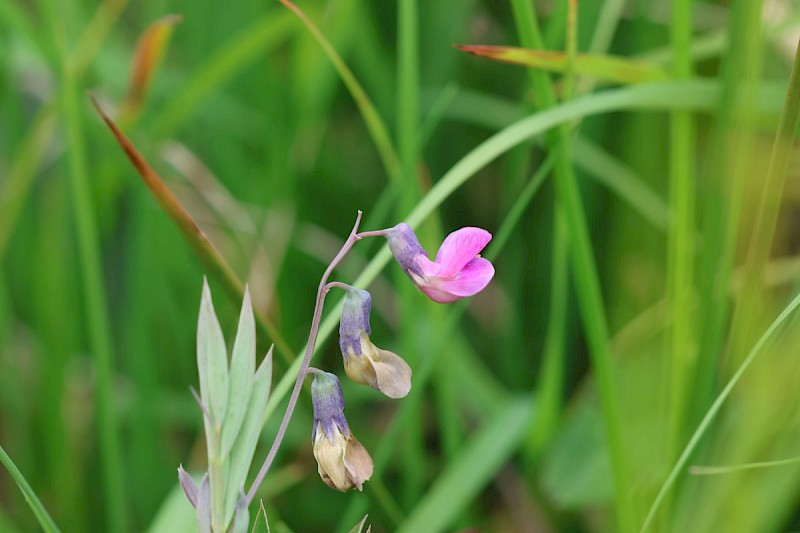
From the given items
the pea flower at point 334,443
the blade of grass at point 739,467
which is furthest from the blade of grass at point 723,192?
the pea flower at point 334,443

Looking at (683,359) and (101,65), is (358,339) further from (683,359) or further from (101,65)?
(101,65)

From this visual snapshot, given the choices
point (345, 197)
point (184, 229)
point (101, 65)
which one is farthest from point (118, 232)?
point (184, 229)

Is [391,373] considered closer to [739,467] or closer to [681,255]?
[739,467]

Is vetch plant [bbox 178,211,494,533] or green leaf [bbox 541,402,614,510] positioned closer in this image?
vetch plant [bbox 178,211,494,533]

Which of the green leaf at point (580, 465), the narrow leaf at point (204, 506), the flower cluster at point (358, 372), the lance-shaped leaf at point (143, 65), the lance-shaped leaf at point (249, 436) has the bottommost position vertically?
the narrow leaf at point (204, 506)

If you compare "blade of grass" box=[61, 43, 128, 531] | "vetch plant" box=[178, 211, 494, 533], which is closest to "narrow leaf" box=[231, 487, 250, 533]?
"vetch plant" box=[178, 211, 494, 533]

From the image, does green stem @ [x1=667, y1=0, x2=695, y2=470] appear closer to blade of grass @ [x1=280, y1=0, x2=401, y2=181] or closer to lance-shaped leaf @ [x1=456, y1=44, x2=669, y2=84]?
lance-shaped leaf @ [x1=456, y1=44, x2=669, y2=84]

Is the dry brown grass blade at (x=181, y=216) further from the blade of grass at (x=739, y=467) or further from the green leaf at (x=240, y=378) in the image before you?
the blade of grass at (x=739, y=467)
